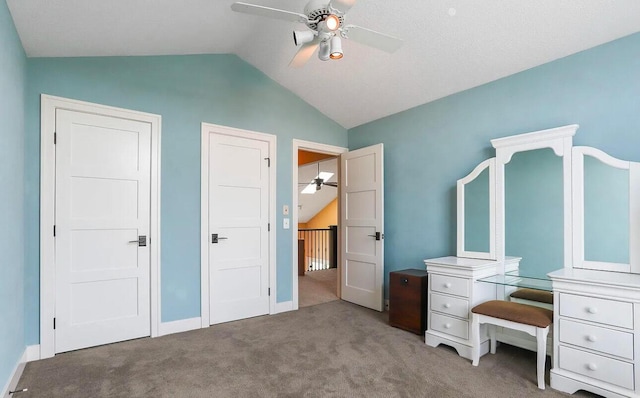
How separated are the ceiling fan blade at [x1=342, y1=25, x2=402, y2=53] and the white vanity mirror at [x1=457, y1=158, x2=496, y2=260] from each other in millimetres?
1596

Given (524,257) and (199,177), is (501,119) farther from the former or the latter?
(199,177)

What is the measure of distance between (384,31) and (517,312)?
2502 mm

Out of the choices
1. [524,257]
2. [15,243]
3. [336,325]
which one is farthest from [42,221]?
[524,257]

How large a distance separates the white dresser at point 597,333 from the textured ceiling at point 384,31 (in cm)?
182

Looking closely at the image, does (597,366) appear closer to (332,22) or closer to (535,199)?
(535,199)

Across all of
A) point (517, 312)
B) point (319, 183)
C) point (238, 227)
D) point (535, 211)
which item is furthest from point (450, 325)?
point (319, 183)

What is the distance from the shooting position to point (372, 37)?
2.05m

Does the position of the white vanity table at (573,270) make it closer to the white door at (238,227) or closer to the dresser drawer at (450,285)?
the dresser drawer at (450,285)

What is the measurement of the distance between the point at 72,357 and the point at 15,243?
1087 millimetres

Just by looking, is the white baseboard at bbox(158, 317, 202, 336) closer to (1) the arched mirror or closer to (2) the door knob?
(2) the door knob

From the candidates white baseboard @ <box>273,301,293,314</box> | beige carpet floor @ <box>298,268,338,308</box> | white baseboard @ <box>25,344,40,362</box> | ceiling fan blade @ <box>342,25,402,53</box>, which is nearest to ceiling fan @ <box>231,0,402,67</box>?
ceiling fan blade @ <box>342,25,402,53</box>

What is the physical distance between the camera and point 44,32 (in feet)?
7.92

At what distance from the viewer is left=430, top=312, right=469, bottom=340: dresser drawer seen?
2766 millimetres

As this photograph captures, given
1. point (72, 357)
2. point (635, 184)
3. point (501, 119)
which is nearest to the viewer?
point (635, 184)
